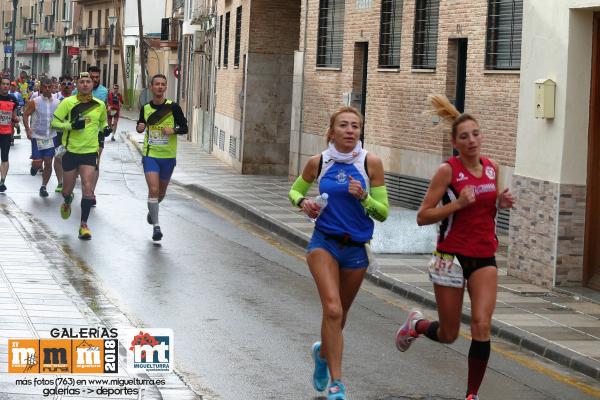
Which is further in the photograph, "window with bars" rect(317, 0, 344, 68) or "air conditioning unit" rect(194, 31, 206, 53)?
"air conditioning unit" rect(194, 31, 206, 53)

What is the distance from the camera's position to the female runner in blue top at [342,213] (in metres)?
8.38

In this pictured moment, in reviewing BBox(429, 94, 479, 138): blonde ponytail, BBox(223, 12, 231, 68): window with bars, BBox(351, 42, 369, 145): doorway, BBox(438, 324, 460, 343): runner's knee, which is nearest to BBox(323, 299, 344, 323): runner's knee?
BBox(438, 324, 460, 343): runner's knee

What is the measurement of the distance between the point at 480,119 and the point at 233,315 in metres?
8.72

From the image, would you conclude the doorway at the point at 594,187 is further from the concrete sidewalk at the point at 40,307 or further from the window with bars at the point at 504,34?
the concrete sidewalk at the point at 40,307

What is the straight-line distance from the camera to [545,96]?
46.6ft

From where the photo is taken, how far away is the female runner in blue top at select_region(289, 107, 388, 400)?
838 centimetres

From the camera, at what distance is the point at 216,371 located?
894cm

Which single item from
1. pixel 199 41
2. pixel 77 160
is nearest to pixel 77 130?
pixel 77 160

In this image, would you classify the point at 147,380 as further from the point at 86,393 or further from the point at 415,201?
the point at 415,201

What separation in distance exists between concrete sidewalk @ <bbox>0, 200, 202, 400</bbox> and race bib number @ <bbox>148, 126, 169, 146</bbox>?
1698 millimetres

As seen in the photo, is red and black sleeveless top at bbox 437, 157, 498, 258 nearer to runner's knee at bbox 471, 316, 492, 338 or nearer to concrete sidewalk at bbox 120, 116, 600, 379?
runner's knee at bbox 471, 316, 492, 338

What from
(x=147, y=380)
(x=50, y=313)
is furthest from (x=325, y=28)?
(x=147, y=380)

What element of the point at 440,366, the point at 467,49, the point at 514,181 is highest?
the point at 467,49

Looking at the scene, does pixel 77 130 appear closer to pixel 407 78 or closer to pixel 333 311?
pixel 407 78
